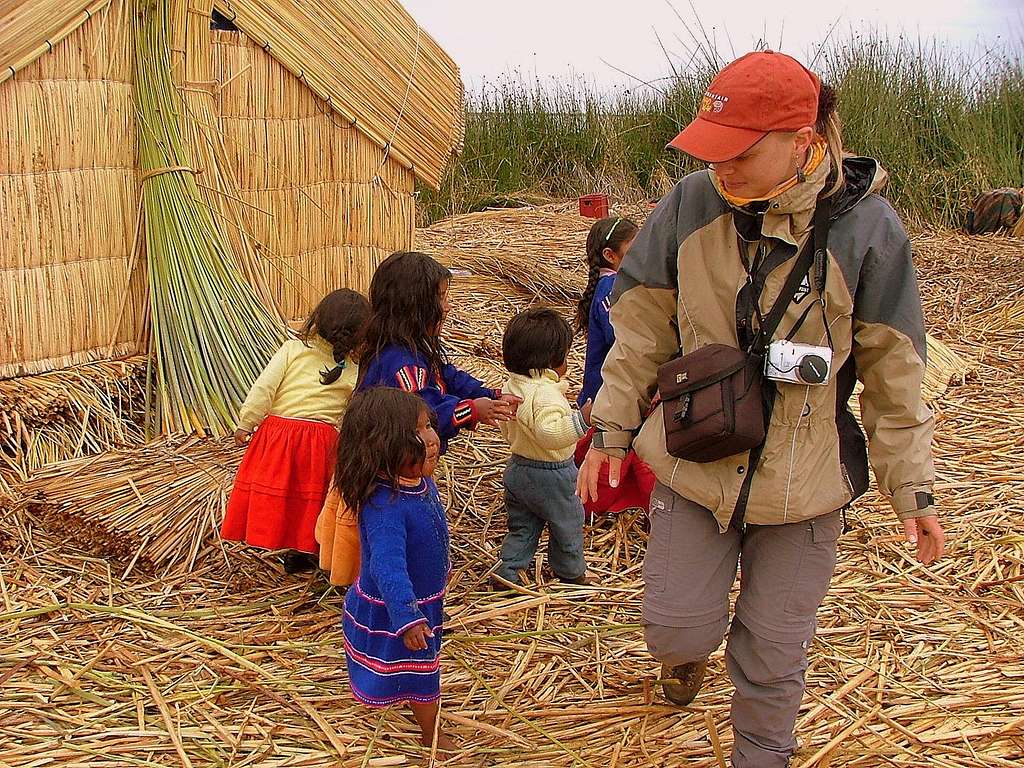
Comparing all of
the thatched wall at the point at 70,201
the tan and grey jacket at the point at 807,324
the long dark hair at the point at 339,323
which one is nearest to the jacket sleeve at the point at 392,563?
the tan and grey jacket at the point at 807,324

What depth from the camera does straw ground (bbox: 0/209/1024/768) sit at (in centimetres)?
299

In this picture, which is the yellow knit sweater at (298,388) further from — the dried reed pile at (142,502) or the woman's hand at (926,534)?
the woman's hand at (926,534)

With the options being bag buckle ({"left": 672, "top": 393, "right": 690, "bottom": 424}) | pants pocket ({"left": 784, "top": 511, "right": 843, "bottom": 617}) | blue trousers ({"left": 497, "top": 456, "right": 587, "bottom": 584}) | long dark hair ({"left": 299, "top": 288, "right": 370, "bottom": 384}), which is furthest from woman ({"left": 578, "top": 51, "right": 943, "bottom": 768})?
long dark hair ({"left": 299, "top": 288, "right": 370, "bottom": 384})

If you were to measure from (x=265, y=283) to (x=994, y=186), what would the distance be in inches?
347

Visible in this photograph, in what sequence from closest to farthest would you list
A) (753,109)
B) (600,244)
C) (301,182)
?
(753,109), (600,244), (301,182)

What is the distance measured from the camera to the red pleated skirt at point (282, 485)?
366 centimetres

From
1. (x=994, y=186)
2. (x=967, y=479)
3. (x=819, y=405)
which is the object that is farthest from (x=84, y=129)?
(x=994, y=186)

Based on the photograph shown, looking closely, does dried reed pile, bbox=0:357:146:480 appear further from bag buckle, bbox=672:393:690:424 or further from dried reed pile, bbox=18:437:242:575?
bag buckle, bbox=672:393:690:424

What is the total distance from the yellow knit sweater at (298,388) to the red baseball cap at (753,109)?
1720 mm

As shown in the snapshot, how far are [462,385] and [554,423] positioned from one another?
0.35m

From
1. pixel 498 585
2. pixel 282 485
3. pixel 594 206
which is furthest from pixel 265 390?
pixel 594 206

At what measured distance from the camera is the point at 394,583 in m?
→ 2.79

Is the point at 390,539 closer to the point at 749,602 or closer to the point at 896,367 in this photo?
the point at 749,602

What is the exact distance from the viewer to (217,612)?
3645 mm
